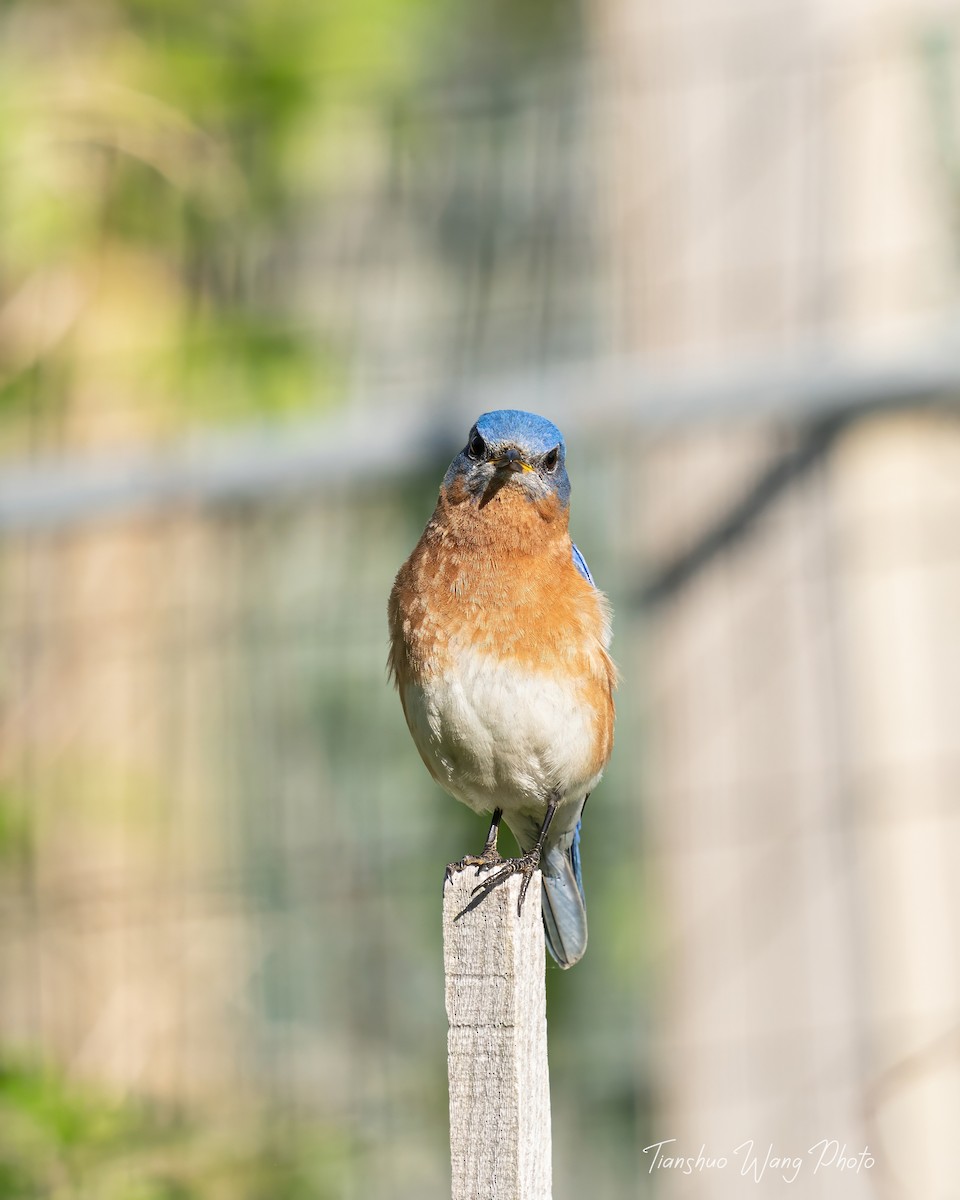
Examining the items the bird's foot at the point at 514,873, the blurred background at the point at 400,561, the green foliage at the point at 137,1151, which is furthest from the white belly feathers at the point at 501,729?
the green foliage at the point at 137,1151

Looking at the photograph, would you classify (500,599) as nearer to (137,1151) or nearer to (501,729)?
(501,729)

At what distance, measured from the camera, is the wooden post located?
2.31m

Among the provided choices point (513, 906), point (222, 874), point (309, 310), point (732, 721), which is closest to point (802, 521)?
point (732, 721)

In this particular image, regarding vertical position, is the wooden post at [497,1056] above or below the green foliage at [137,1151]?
above

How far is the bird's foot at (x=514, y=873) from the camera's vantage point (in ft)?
8.19

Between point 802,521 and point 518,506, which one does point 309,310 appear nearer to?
point 802,521

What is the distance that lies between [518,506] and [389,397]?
2388mm

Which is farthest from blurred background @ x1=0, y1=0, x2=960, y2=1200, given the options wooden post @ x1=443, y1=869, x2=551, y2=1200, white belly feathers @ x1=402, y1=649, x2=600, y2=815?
wooden post @ x1=443, y1=869, x2=551, y2=1200

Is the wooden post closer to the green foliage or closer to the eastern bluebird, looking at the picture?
the eastern bluebird

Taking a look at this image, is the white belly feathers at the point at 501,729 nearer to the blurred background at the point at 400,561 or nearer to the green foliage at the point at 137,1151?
the blurred background at the point at 400,561

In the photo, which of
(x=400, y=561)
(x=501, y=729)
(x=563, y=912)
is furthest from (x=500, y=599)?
(x=400, y=561)

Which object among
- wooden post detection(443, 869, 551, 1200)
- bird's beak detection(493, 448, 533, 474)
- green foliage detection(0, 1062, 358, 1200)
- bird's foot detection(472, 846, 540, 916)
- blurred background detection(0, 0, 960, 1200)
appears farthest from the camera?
blurred background detection(0, 0, 960, 1200)

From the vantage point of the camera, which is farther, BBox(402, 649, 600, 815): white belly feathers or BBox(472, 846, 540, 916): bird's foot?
BBox(402, 649, 600, 815): white belly feathers

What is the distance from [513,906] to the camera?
2.41 metres
